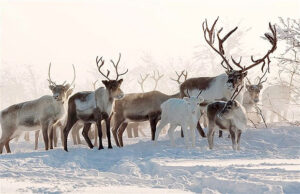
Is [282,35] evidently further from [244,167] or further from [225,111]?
[244,167]

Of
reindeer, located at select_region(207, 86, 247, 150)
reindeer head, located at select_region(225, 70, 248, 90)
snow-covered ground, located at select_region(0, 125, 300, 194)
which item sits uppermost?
reindeer head, located at select_region(225, 70, 248, 90)

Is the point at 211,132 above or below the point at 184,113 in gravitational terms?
below

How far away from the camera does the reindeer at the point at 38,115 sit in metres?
10.7

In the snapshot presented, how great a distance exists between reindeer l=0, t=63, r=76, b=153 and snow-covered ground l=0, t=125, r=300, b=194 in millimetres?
1005

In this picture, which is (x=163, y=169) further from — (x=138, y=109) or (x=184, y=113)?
(x=138, y=109)

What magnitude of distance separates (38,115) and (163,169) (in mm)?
4698

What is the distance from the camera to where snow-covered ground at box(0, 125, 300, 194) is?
235 inches

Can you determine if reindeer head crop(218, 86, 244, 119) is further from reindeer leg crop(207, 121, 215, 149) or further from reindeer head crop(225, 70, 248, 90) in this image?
reindeer head crop(225, 70, 248, 90)

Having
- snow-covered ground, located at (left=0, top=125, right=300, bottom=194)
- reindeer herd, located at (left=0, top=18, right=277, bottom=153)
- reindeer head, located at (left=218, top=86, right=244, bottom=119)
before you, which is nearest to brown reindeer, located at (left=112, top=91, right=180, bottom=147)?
reindeer herd, located at (left=0, top=18, right=277, bottom=153)

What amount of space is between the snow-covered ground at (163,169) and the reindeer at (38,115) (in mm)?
1005

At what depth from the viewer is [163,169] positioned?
7457 mm

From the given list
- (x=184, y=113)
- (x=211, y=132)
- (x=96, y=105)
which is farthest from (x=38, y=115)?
(x=211, y=132)

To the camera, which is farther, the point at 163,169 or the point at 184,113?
the point at 184,113

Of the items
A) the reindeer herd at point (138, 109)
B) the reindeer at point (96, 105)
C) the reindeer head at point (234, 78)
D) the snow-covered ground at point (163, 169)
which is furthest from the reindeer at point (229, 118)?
the reindeer at point (96, 105)
